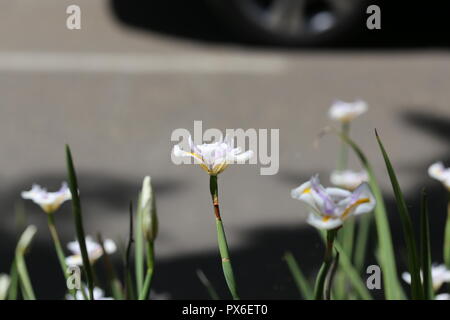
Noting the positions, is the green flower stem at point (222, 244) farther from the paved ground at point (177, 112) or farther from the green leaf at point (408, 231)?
the paved ground at point (177, 112)

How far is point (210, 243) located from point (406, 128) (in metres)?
1.21

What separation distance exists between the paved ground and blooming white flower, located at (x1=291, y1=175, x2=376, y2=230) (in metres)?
1.64

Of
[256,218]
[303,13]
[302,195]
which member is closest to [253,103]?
[303,13]

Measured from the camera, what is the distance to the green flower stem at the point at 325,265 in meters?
0.78

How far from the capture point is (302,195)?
2.52 feet

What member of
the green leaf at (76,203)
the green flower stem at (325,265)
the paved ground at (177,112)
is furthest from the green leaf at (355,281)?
the paved ground at (177,112)

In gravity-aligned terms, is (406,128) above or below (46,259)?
above

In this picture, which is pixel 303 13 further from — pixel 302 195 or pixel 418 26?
pixel 302 195

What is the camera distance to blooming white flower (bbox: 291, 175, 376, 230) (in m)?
0.75

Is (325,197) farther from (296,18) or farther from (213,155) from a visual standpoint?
(296,18)

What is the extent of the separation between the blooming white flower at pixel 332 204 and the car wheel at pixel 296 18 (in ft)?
10.3

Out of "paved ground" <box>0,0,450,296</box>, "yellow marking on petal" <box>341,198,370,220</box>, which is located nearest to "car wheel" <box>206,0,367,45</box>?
"paved ground" <box>0,0,450,296</box>

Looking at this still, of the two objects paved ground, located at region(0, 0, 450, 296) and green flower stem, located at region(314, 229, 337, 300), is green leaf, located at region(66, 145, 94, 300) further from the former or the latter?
paved ground, located at region(0, 0, 450, 296)

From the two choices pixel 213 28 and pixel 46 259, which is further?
pixel 213 28
